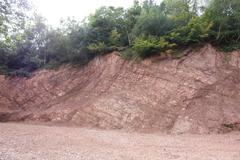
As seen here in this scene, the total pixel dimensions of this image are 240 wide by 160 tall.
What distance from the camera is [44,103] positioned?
1591 cm

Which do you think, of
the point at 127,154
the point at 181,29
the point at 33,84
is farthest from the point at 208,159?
the point at 33,84

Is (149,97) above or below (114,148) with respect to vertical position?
above

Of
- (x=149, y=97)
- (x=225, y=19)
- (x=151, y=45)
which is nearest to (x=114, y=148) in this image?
(x=149, y=97)

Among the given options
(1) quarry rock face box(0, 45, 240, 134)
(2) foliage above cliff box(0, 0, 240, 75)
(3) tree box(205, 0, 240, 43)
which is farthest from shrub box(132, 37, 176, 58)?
(3) tree box(205, 0, 240, 43)

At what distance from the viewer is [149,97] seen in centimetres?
1313

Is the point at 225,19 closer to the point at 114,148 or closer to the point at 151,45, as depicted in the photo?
the point at 151,45

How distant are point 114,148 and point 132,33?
9.17m

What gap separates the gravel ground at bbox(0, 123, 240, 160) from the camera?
636 centimetres

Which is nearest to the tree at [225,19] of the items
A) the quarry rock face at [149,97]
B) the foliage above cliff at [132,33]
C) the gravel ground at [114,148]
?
the foliage above cliff at [132,33]

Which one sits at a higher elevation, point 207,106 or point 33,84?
point 33,84

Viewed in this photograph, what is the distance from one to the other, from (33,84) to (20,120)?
10.1 ft

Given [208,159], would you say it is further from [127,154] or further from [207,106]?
[207,106]

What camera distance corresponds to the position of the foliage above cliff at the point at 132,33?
13.9 meters

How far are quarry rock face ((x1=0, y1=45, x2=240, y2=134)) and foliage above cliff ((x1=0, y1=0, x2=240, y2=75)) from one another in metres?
0.80
